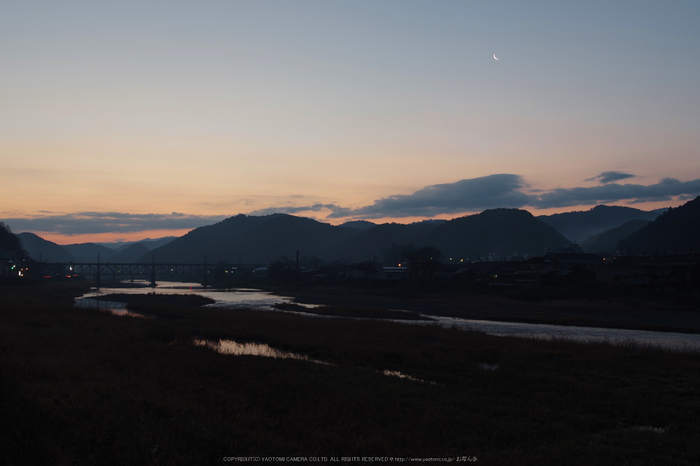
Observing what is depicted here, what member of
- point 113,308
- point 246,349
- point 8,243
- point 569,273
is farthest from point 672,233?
point 8,243

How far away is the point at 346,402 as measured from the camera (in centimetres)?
1319

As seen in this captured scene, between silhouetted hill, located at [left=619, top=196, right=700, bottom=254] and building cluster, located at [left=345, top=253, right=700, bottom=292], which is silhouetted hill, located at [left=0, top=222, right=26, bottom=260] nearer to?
building cluster, located at [left=345, top=253, right=700, bottom=292]

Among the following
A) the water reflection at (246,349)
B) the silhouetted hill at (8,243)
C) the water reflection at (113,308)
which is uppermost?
the silhouetted hill at (8,243)

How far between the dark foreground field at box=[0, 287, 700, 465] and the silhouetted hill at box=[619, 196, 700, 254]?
119m

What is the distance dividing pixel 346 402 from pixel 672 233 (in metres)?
150

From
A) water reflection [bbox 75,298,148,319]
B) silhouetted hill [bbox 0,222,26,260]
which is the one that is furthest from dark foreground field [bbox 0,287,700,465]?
silhouetted hill [bbox 0,222,26,260]

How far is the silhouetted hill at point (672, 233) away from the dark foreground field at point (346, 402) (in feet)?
392

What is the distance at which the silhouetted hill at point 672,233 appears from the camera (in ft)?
404

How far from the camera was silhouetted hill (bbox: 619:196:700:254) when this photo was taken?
123 m

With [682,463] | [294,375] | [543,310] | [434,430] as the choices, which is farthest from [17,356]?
[543,310]

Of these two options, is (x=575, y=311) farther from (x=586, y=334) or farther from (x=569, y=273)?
(x=569, y=273)

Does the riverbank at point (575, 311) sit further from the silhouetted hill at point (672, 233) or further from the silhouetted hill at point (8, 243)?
the silhouetted hill at point (8, 243)

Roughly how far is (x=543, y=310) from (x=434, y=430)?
144 ft

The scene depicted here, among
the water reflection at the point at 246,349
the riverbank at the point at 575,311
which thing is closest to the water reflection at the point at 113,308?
the water reflection at the point at 246,349
